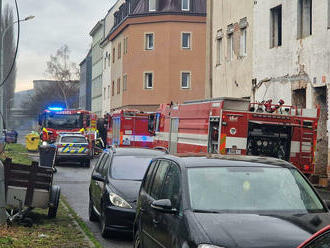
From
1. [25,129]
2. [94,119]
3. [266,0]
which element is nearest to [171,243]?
[266,0]

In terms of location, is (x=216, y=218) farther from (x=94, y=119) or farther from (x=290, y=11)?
(x=94, y=119)

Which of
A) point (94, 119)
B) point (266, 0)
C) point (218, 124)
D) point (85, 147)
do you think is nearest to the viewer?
point (218, 124)

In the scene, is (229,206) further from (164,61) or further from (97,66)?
(97,66)

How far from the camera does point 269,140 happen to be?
1773 cm

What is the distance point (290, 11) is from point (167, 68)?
90.1ft

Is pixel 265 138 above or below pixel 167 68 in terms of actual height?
below

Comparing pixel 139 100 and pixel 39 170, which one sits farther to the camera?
pixel 139 100

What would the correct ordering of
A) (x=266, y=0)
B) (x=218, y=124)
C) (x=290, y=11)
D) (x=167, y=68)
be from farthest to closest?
(x=167, y=68), (x=266, y=0), (x=290, y=11), (x=218, y=124)

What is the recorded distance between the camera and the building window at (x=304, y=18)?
24.3 m

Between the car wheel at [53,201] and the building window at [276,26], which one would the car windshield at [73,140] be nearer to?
the building window at [276,26]

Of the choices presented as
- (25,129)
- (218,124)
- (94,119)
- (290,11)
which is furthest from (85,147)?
(25,129)

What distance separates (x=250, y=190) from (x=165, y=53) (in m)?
46.4

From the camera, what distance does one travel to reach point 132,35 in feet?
178

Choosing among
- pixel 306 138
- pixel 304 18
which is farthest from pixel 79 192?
pixel 304 18
